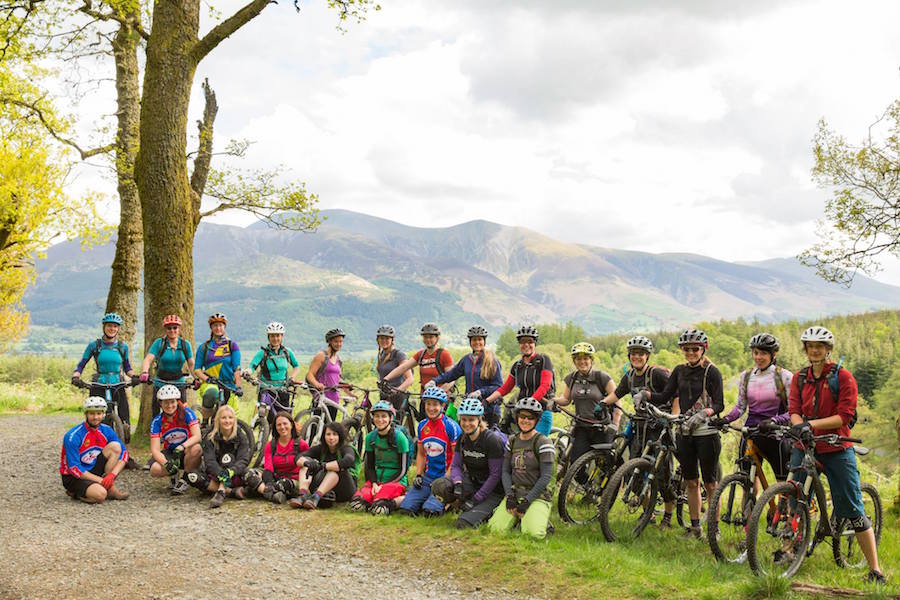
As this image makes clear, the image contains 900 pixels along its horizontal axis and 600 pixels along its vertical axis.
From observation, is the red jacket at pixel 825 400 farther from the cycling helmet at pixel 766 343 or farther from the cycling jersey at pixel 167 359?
the cycling jersey at pixel 167 359

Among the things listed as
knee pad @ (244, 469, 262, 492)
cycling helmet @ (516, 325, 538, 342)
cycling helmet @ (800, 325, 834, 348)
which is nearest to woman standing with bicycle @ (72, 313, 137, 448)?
knee pad @ (244, 469, 262, 492)

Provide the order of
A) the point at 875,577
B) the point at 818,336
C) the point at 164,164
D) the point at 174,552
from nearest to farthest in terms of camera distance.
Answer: the point at 875,577
the point at 818,336
the point at 174,552
the point at 164,164

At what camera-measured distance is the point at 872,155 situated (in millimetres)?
14398

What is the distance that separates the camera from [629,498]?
8656 millimetres

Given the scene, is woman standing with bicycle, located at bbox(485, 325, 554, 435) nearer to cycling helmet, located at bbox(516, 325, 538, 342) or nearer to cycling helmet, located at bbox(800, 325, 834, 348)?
cycling helmet, located at bbox(516, 325, 538, 342)

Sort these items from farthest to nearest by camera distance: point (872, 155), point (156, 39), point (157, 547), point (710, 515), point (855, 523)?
point (872, 155) < point (156, 39) < point (157, 547) < point (710, 515) < point (855, 523)

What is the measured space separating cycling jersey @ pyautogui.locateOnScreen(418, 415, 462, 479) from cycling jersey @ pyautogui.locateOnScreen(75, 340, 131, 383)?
5984 millimetres

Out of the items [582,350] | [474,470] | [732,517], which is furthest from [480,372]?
[732,517]

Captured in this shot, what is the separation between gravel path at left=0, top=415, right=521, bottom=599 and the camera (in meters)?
6.78

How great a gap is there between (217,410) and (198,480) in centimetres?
149

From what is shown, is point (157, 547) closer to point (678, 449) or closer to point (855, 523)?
point (678, 449)

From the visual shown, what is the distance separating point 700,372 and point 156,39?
1129 centimetres

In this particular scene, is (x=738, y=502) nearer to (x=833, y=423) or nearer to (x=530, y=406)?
(x=833, y=423)

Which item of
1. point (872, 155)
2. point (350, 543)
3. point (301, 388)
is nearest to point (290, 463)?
point (301, 388)
